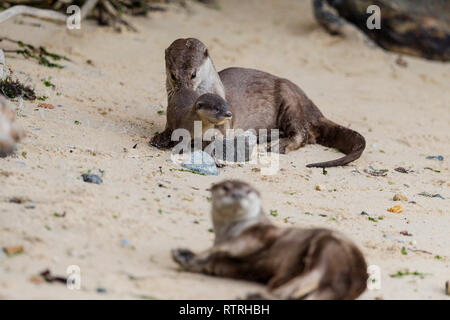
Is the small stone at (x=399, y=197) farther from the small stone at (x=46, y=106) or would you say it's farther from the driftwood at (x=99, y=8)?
the driftwood at (x=99, y=8)

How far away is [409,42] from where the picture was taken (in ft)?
34.8

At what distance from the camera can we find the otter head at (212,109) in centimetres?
571

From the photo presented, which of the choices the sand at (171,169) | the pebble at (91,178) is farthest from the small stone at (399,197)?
the pebble at (91,178)

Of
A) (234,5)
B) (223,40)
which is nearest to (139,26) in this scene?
(223,40)

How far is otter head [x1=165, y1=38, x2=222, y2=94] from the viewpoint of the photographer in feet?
20.2

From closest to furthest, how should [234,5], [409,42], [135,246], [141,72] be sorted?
[135,246]
[141,72]
[409,42]
[234,5]

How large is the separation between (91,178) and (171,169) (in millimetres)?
861

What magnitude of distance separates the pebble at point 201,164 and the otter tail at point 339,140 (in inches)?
38.3

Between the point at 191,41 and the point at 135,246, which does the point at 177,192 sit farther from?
the point at 191,41

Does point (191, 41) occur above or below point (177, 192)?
above

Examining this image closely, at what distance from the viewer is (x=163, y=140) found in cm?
595

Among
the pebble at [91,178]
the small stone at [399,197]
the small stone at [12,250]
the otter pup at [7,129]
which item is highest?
the otter pup at [7,129]

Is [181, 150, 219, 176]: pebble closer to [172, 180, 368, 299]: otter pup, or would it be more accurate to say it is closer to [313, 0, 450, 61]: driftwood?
[172, 180, 368, 299]: otter pup
